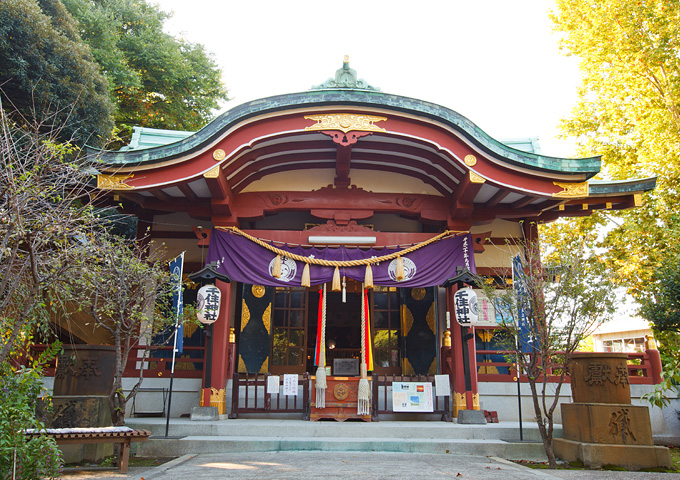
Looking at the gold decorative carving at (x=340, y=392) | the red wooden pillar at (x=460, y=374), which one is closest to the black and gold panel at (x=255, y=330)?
the gold decorative carving at (x=340, y=392)

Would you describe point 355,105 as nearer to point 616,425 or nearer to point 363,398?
point 363,398

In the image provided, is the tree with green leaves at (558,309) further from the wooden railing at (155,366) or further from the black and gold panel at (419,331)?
the wooden railing at (155,366)

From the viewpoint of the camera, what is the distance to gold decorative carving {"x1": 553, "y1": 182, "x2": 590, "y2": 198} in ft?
32.6

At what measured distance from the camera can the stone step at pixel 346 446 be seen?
7500 millimetres

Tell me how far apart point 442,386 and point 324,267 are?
3.40m

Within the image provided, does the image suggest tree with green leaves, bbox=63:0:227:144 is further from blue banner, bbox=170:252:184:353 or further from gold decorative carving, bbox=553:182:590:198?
gold decorative carving, bbox=553:182:590:198

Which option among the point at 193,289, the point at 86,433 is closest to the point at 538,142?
the point at 193,289

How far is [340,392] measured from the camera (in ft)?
31.0

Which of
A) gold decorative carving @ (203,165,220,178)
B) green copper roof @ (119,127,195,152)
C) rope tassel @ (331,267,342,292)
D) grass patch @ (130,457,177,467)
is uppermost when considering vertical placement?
green copper roof @ (119,127,195,152)

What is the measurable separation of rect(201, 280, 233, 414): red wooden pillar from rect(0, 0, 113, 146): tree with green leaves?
463 cm

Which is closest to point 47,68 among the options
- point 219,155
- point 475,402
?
point 219,155

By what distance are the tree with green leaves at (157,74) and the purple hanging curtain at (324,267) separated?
10763 mm

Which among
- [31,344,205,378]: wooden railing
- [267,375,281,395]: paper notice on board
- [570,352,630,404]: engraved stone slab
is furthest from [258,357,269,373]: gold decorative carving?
[570,352,630,404]: engraved stone slab

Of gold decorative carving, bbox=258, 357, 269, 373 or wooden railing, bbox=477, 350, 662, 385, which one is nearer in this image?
wooden railing, bbox=477, 350, 662, 385
